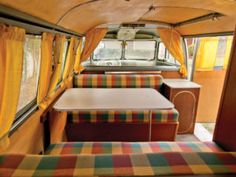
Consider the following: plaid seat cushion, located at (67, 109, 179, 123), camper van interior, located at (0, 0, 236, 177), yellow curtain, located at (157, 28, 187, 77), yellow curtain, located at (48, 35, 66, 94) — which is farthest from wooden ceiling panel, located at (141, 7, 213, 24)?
plaid seat cushion, located at (67, 109, 179, 123)

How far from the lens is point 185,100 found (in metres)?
3.39

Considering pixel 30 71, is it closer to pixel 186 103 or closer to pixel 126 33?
pixel 186 103

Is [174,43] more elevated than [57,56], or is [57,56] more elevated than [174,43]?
[174,43]

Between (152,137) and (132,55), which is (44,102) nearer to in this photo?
(152,137)

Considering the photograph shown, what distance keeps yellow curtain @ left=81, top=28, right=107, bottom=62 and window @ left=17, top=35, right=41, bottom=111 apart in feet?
7.66

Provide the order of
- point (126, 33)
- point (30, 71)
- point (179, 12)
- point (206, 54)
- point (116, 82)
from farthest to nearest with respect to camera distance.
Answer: point (126, 33) → point (206, 54) → point (116, 82) → point (179, 12) → point (30, 71)

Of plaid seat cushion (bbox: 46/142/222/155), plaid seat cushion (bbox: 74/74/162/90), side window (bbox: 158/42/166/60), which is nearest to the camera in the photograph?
plaid seat cushion (bbox: 46/142/222/155)

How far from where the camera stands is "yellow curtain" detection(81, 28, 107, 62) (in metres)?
3.99

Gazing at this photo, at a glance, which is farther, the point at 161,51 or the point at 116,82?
the point at 161,51

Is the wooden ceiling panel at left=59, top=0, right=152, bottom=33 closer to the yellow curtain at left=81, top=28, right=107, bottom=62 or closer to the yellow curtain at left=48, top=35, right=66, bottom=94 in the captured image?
the yellow curtain at left=48, top=35, right=66, bottom=94

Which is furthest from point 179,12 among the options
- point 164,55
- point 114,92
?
point 164,55

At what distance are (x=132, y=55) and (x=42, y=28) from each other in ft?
10.3

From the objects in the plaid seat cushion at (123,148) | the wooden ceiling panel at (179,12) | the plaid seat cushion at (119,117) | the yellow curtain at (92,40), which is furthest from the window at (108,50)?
the plaid seat cushion at (123,148)

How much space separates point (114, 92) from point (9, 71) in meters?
1.76
